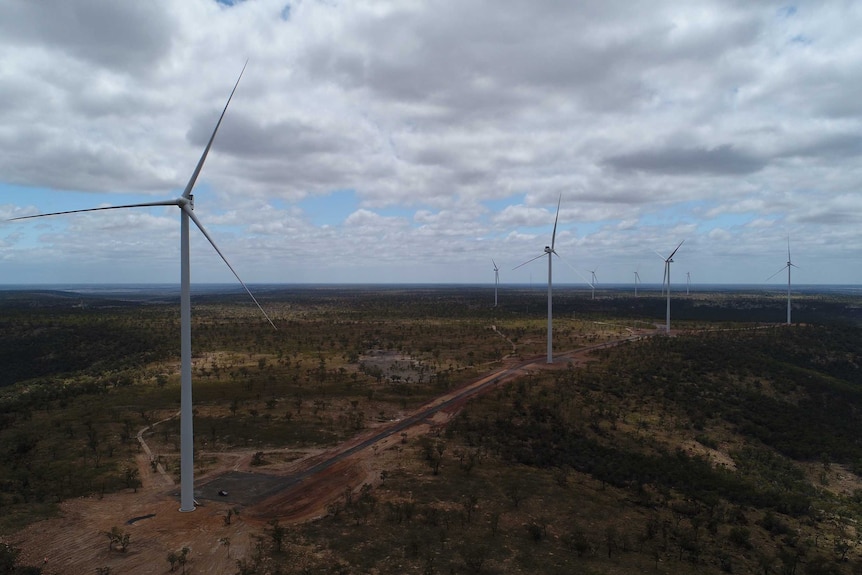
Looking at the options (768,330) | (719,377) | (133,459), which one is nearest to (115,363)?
(133,459)

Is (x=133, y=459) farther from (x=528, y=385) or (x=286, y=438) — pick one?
(x=528, y=385)

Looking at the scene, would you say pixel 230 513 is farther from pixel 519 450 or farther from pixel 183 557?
pixel 519 450

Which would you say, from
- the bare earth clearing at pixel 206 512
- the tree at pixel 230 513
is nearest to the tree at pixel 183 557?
the bare earth clearing at pixel 206 512

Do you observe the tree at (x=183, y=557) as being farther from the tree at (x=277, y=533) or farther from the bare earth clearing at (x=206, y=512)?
the tree at (x=277, y=533)

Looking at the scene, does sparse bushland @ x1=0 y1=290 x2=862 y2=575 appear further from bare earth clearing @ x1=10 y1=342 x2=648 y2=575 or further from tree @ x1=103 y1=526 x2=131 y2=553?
tree @ x1=103 y1=526 x2=131 y2=553

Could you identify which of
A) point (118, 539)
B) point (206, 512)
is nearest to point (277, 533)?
point (206, 512)

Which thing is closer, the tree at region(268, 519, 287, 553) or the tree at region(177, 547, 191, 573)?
the tree at region(177, 547, 191, 573)

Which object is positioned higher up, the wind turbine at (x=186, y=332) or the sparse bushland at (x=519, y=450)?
the wind turbine at (x=186, y=332)

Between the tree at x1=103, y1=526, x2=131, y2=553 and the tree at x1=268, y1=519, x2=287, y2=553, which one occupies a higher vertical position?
the tree at x1=103, y1=526, x2=131, y2=553

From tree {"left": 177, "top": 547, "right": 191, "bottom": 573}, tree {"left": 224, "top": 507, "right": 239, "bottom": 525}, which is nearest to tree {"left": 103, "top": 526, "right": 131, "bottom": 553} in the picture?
tree {"left": 177, "top": 547, "right": 191, "bottom": 573}
